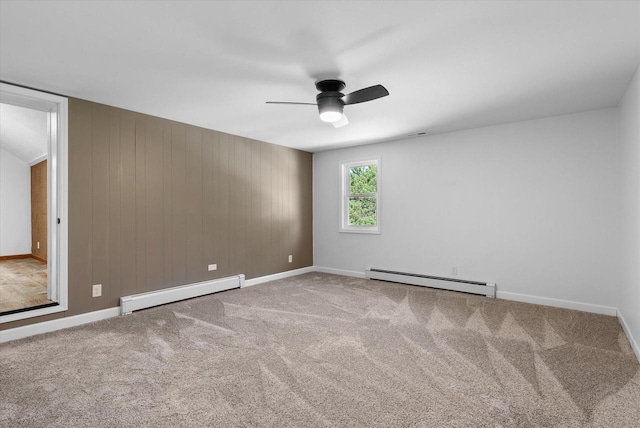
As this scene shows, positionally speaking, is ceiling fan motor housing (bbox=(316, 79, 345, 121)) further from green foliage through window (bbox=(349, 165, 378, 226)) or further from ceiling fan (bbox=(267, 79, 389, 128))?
green foliage through window (bbox=(349, 165, 378, 226))

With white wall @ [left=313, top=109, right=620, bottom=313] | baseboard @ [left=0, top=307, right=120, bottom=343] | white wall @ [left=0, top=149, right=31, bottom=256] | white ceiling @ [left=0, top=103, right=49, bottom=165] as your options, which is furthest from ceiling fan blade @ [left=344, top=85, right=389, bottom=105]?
white wall @ [left=0, top=149, right=31, bottom=256]

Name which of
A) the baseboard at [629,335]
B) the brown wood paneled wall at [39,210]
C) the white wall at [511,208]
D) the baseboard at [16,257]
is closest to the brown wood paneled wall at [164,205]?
the white wall at [511,208]

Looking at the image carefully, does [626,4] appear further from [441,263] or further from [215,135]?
[215,135]

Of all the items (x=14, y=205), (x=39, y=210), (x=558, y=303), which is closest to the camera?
(x=558, y=303)

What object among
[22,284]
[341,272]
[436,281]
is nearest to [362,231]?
[341,272]

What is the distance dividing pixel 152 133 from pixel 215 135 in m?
0.91

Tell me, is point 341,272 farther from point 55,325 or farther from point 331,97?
point 55,325

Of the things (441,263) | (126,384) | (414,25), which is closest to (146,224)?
(126,384)

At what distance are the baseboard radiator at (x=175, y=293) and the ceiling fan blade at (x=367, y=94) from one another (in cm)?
318

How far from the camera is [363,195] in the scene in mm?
5879

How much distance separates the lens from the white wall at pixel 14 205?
7512 mm

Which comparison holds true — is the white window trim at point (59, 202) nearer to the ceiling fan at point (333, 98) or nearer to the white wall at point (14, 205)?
the ceiling fan at point (333, 98)

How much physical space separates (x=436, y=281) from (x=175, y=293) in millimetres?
3727

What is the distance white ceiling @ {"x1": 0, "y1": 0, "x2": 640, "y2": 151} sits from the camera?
1.94m
